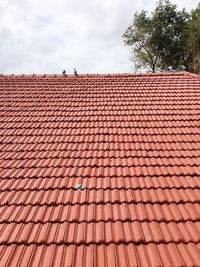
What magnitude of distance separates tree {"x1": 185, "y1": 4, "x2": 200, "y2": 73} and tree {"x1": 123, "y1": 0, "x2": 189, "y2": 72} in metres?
0.76

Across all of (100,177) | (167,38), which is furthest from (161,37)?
(100,177)

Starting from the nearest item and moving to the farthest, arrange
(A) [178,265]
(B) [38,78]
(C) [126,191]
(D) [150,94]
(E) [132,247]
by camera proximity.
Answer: (A) [178,265], (E) [132,247], (C) [126,191], (D) [150,94], (B) [38,78]

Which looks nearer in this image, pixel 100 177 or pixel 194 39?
pixel 100 177

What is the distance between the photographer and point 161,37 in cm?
3162

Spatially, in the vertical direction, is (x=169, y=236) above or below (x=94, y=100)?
below

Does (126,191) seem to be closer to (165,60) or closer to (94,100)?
(94,100)

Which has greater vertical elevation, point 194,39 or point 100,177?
point 194,39

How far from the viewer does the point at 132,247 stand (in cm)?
339

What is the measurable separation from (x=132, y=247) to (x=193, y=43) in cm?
3074

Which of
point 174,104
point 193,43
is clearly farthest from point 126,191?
point 193,43

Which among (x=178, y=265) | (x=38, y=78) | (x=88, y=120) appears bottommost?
(x=178, y=265)

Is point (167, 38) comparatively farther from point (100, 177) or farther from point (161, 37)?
point (100, 177)

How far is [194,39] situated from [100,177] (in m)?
29.4

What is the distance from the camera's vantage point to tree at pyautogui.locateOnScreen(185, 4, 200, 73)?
98.6 feet
